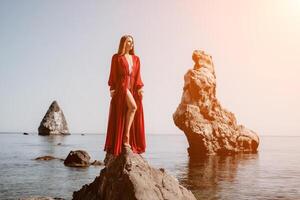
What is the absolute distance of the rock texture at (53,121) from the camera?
170375 mm

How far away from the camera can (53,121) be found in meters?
172

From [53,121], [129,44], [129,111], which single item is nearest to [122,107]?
[129,111]

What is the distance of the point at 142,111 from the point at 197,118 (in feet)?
134

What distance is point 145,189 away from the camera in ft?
30.5

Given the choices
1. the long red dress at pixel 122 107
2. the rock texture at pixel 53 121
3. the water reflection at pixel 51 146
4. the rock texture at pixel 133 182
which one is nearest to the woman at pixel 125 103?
the long red dress at pixel 122 107

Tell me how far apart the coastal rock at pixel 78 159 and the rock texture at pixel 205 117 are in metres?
17.0

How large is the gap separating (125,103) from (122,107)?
0.13m

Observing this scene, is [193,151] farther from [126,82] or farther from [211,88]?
[126,82]

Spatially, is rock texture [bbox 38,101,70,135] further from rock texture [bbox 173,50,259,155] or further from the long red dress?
the long red dress

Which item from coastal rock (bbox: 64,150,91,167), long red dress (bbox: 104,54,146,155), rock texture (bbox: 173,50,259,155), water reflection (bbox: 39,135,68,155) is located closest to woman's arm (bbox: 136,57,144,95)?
long red dress (bbox: 104,54,146,155)

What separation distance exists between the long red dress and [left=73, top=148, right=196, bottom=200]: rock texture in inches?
15.3

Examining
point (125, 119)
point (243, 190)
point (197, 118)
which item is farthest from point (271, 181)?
point (125, 119)

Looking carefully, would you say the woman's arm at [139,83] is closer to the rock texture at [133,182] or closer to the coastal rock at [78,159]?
the rock texture at [133,182]

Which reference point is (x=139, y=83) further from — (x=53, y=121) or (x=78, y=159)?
(x=53, y=121)
